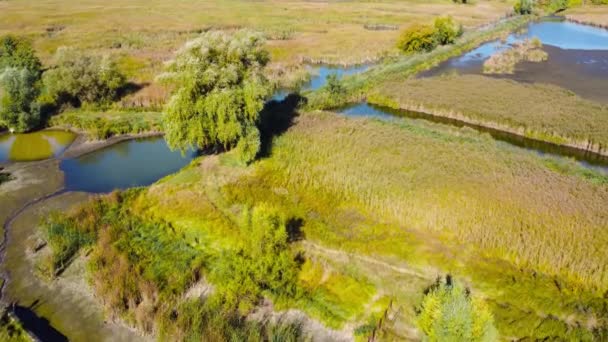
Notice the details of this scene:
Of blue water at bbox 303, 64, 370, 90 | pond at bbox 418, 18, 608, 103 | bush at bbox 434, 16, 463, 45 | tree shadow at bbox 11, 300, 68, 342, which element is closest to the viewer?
tree shadow at bbox 11, 300, 68, 342

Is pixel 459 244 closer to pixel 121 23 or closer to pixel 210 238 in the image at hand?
pixel 210 238

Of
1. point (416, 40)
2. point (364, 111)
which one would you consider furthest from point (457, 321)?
point (416, 40)

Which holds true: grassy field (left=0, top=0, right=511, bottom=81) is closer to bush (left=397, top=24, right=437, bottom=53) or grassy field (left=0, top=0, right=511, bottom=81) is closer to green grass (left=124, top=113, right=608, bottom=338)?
bush (left=397, top=24, right=437, bottom=53)

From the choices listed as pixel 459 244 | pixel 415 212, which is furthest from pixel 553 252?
pixel 415 212

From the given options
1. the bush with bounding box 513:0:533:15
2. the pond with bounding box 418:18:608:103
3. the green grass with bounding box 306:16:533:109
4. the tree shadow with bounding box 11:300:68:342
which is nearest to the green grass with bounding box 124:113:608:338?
the tree shadow with bounding box 11:300:68:342

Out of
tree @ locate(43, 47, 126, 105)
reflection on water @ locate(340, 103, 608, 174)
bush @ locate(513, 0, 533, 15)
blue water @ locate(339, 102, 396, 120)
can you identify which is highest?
bush @ locate(513, 0, 533, 15)

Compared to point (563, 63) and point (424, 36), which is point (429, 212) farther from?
point (424, 36)

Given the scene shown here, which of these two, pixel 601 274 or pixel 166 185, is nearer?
pixel 601 274
